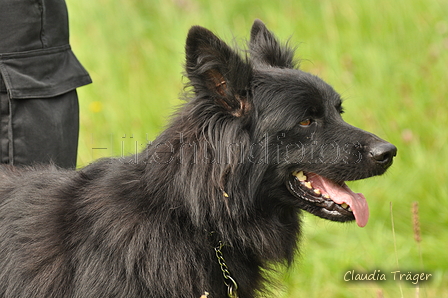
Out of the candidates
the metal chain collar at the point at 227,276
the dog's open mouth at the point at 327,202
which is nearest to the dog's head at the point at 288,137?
the dog's open mouth at the point at 327,202

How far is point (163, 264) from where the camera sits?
2.53 metres

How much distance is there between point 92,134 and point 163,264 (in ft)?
14.8

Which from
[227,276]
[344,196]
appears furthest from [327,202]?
[227,276]

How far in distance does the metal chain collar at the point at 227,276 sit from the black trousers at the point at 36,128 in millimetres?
1381

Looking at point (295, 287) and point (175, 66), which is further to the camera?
point (175, 66)

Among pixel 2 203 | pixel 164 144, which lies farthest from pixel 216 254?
pixel 2 203

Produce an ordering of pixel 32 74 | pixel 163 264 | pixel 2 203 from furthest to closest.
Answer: pixel 32 74 < pixel 2 203 < pixel 163 264

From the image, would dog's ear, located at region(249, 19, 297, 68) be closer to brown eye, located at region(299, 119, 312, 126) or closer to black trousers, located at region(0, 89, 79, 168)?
brown eye, located at region(299, 119, 312, 126)

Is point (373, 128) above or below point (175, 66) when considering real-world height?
below

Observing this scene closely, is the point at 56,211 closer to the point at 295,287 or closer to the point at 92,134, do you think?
the point at 295,287

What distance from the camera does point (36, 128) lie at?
337cm

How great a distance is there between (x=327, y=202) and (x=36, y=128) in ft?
6.94

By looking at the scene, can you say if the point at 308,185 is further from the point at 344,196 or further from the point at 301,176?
the point at 344,196

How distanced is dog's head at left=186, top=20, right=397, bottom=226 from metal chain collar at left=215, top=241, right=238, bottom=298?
0.37 m
